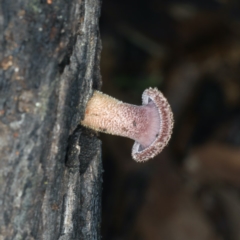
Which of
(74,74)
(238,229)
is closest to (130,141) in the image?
(238,229)

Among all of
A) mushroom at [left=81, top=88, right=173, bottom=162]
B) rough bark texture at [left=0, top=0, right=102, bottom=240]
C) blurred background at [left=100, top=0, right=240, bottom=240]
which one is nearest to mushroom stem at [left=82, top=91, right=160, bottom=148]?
mushroom at [left=81, top=88, right=173, bottom=162]

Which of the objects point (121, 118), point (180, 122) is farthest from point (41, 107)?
point (180, 122)

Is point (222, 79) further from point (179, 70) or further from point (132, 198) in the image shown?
point (132, 198)

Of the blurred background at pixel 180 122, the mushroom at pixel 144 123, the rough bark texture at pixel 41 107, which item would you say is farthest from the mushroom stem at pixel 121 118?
the blurred background at pixel 180 122

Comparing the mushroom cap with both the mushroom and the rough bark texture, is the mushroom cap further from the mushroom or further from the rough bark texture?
the rough bark texture

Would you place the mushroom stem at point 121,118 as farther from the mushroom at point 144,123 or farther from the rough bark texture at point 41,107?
the rough bark texture at point 41,107

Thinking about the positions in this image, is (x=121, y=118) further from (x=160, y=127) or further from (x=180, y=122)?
(x=180, y=122)
